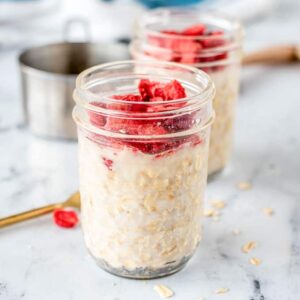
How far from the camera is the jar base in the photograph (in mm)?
795

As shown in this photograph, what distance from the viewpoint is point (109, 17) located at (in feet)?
5.16

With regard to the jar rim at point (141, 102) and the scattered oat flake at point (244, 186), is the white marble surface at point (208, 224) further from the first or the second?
the jar rim at point (141, 102)

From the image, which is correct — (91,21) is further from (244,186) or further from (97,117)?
(97,117)

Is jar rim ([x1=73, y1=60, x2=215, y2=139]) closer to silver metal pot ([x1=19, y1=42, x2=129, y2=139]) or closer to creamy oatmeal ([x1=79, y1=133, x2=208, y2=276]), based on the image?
creamy oatmeal ([x1=79, y1=133, x2=208, y2=276])

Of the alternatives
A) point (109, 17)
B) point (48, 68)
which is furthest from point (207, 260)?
point (109, 17)

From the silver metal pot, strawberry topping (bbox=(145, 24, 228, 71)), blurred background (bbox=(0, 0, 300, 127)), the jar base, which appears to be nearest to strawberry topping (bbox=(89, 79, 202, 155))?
the jar base

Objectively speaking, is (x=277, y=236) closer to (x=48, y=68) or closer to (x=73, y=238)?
(x=73, y=238)

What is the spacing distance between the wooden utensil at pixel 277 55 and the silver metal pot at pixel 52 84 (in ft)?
1.07

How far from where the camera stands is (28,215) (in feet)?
2.97

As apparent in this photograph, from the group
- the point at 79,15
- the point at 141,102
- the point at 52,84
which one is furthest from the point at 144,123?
the point at 79,15

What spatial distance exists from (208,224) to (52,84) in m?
0.35

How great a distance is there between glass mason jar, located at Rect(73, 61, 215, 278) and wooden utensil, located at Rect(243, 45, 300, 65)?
64 cm

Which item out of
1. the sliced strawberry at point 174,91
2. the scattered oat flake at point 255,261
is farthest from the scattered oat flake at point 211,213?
the sliced strawberry at point 174,91

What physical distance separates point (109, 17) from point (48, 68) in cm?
37
